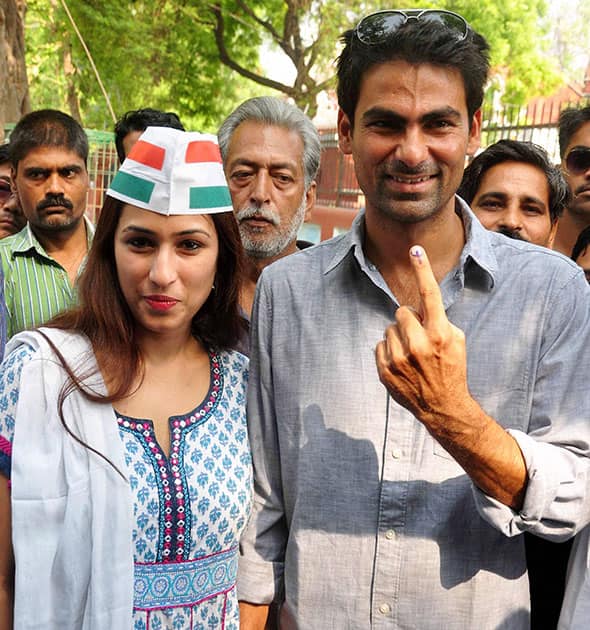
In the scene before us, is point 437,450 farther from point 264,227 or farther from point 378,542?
point 264,227

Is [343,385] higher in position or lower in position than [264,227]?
lower

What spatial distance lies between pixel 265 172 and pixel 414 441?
69.9 inches

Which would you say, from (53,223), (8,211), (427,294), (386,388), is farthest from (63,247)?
(427,294)

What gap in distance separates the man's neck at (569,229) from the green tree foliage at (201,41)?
1084 centimetres

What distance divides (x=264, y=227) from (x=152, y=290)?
137 cm

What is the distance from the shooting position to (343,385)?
1.94m

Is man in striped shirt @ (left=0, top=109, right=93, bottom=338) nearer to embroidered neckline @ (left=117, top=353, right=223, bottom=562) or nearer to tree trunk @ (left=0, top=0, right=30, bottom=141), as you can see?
embroidered neckline @ (left=117, top=353, right=223, bottom=562)

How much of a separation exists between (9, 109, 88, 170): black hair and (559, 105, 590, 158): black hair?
2604 millimetres

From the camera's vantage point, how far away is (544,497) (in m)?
1.64

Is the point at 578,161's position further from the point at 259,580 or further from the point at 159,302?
the point at 259,580

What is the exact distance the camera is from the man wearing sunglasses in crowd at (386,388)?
5.98 ft

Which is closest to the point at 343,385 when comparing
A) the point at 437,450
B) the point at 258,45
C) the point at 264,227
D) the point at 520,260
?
the point at 437,450

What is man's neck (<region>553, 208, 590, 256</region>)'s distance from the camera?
3.55 m

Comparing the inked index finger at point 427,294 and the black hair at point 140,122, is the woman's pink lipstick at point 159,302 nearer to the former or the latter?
the inked index finger at point 427,294
